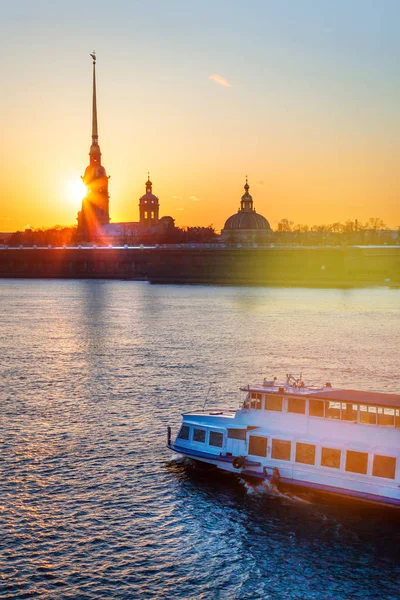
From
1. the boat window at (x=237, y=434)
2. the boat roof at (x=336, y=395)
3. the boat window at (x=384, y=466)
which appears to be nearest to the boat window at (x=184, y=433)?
the boat window at (x=237, y=434)

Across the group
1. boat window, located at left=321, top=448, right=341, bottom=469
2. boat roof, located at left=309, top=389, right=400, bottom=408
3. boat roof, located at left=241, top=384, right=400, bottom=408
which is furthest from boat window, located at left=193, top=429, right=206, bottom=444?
boat window, located at left=321, top=448, right=341, bottom=469

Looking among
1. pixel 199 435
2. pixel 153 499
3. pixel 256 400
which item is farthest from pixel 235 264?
pixel 153 499

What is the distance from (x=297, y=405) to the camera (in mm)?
25734

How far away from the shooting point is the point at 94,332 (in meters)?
68.7

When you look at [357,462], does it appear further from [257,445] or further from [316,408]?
[257,445]

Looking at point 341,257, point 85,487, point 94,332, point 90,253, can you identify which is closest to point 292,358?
point 94,332

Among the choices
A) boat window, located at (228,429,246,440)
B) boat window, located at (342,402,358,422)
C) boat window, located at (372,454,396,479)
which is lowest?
boat window, located at (372,454,396,479)

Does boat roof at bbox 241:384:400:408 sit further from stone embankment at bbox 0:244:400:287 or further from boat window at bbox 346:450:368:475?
stone embankment at bbox 0:244:400:287

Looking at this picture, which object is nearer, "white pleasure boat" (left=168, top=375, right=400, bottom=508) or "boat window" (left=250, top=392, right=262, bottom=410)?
"white pleasure boat" (left=168, top=375, right=400, bottom=508)

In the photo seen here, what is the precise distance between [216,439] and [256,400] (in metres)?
2.01

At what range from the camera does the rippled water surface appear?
19625 mm

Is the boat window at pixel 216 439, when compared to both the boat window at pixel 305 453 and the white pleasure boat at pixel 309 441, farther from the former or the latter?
the boat window at pixel 305 453

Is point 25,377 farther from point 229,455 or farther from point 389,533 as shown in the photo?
point 389,533

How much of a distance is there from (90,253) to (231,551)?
16467cm
